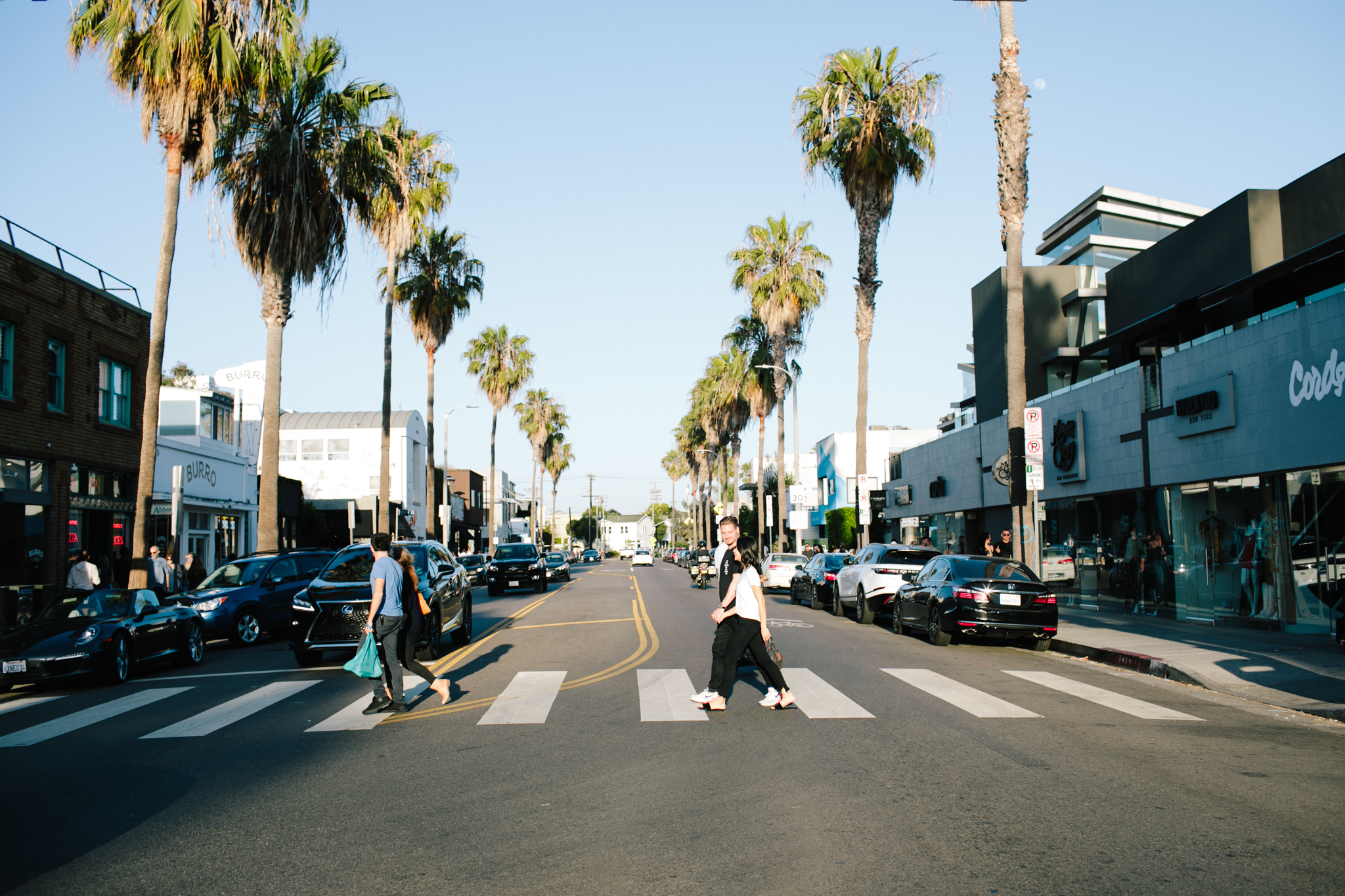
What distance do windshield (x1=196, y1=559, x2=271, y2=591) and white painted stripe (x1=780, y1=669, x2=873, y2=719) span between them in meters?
11.4

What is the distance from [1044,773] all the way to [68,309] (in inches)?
993

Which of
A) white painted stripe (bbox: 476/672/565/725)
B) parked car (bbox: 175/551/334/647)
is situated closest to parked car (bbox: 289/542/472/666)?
white painted stripe (bbox: 476/672/565/725)

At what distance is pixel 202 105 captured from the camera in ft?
66.8

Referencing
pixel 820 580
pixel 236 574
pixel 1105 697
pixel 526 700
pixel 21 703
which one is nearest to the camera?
pixel 526 700

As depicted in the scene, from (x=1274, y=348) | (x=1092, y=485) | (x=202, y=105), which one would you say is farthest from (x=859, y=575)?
(x=202, y=105)

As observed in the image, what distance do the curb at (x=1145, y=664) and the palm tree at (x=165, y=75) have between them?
16.7 m

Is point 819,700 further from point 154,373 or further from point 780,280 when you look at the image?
point 780,280

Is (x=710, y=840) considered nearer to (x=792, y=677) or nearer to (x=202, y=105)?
(x=792, y=677)

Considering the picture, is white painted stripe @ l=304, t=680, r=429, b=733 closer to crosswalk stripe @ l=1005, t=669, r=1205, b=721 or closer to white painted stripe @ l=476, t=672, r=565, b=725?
white painted stripe @ l=476, t=672, r=565, b=725

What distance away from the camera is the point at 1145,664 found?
1417 cm

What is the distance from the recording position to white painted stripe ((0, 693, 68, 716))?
1161 centimetres

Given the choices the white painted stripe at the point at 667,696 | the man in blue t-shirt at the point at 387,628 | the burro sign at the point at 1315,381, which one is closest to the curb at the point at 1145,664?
the burro sign at the point at 1315,381

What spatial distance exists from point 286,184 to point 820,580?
54.1 feet

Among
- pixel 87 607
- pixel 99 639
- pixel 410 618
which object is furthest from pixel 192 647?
pixel 410 618
